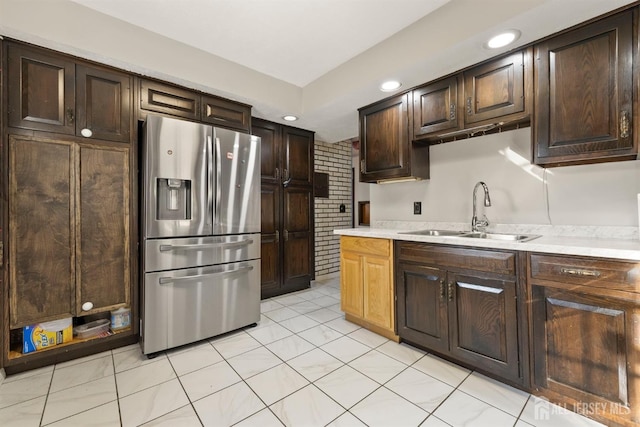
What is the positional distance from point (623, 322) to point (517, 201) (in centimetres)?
105

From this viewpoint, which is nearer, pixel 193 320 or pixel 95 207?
pixel 95 207

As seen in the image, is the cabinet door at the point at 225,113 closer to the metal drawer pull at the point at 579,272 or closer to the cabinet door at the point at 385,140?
the cabinet door at the point at 385,140

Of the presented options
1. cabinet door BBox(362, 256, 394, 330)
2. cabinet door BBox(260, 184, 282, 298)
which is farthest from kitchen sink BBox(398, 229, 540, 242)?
cabinet door BBox(260, 184, 282, 298)

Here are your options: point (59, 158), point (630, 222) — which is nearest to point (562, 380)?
point (630, 222)

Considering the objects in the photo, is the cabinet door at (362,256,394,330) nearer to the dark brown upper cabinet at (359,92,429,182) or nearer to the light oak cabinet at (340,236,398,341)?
the light oak cabinet at (340,236,398,341)

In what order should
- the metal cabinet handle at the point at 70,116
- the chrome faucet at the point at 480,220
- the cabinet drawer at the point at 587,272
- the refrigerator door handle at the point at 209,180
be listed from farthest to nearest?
the refrigerator door handle at the point at 209,180 → the chrome faucet at the point at 480,220 → the metal cabinet handle at the point at 70,116 → the cabinet drawer at the point at 587,272

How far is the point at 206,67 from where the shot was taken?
Result: 96.3 inches

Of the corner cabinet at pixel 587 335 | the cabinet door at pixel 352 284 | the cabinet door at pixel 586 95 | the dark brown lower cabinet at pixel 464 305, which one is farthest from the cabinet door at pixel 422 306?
the cabinet door at pixel 586 95

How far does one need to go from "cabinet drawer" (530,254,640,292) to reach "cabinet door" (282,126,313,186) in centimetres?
281

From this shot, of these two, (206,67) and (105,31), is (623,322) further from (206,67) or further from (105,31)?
(105,31)

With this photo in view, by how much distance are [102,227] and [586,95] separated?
3.44 meters

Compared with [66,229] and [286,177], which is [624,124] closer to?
[286,177]

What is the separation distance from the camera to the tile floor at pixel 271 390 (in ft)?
4.79

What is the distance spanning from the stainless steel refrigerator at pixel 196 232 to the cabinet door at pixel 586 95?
7.47 ft
